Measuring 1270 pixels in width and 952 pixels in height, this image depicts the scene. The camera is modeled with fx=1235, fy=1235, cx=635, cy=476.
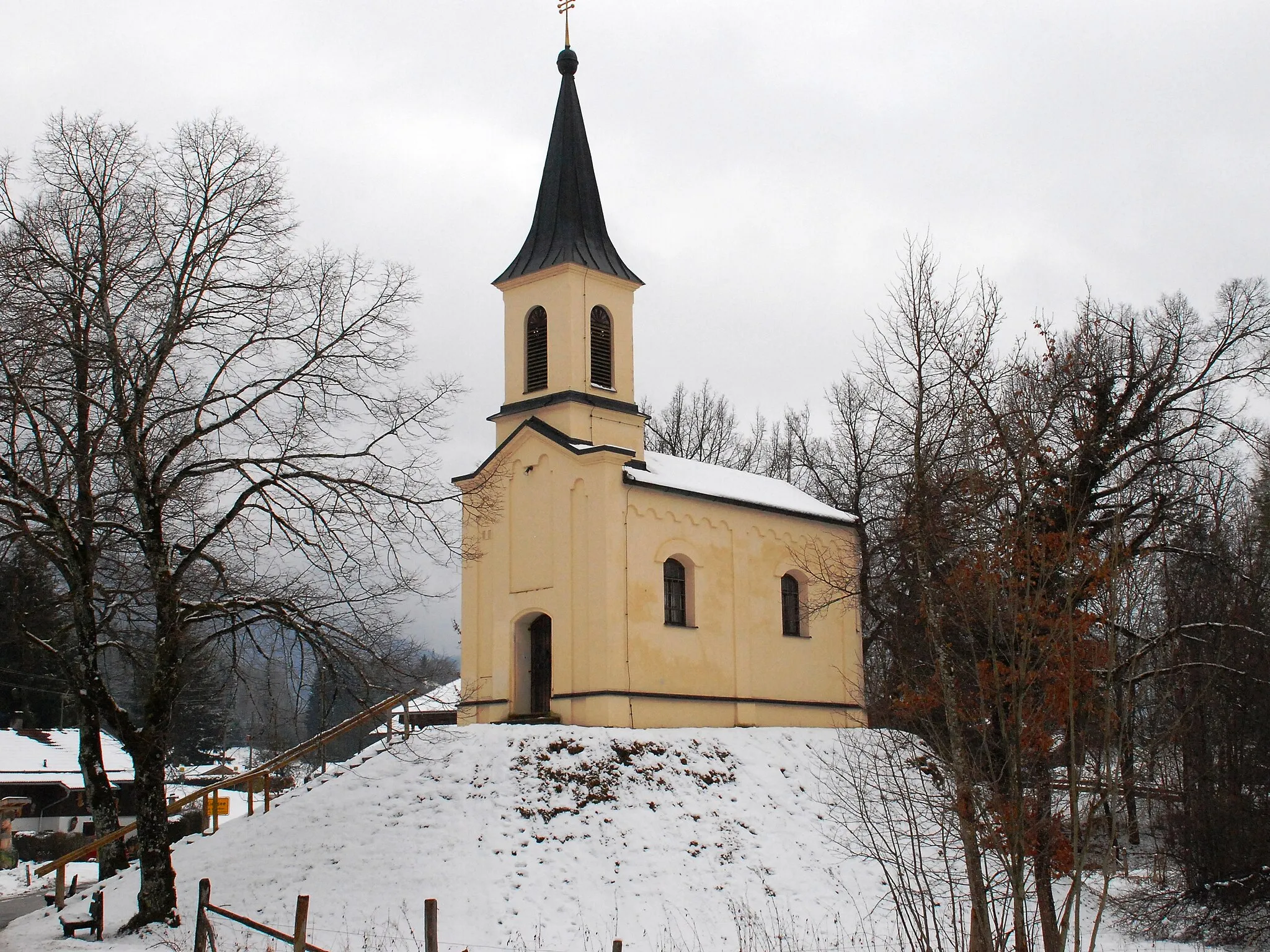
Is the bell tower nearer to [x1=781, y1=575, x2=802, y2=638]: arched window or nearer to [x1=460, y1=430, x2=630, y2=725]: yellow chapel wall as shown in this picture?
[x1=460, y1=430, x2=630, y2=725]: yellow chapel wall

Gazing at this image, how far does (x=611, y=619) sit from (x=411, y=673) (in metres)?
7.56

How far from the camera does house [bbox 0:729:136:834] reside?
40594 millimetres

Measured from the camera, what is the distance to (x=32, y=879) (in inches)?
1205

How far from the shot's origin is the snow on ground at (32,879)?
28.1 meters

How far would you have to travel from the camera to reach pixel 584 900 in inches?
718

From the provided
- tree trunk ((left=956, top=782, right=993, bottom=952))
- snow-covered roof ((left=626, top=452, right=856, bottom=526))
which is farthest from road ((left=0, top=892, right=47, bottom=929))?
tree trunk ((left=956, top=782, right=993, bottom=952))

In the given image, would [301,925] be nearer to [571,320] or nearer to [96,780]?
[96,780]

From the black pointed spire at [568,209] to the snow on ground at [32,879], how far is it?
16.7 meters

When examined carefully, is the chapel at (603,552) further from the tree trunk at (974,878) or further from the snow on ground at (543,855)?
the tree trunk at (974,878)

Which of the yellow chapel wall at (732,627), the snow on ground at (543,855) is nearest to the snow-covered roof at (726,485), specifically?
the yellow chapel wall at (732,627)

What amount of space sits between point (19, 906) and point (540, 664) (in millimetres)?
11450

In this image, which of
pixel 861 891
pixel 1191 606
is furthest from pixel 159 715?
pixel 1191 606

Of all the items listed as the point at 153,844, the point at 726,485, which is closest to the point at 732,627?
the point at 726,485

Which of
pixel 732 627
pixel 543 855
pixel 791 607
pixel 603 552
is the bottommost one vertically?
pixel 543 855
